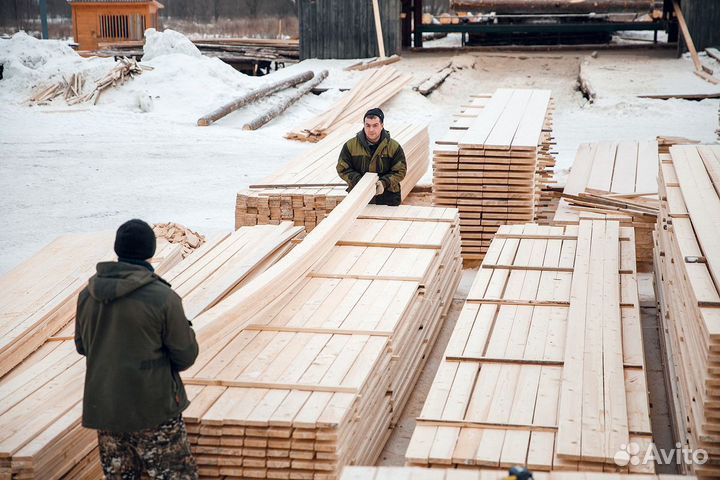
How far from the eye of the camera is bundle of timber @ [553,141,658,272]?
11586mm

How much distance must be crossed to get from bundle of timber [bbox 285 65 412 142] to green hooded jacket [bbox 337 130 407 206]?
920cm

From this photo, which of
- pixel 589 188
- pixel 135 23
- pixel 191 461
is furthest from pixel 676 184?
pixel 135 23

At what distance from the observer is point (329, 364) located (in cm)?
668

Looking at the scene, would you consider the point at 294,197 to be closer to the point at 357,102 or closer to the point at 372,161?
the point at 372,161

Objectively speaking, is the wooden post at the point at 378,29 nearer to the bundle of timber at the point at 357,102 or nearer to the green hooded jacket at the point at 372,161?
the bundle of timber at the point at 357,102

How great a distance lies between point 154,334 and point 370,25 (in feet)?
83.7

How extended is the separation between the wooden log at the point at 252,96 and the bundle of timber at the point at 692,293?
12689 mm

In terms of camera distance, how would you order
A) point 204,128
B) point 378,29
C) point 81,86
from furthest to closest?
point 378,29
point 81,86
point 204,128

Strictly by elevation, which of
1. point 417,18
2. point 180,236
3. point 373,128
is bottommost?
point 180,236

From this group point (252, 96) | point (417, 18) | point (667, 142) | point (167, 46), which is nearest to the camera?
point (667, 142)

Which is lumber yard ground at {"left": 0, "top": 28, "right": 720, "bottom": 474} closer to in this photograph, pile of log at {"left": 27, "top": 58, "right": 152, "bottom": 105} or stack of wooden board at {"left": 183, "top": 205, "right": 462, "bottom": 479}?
pile of log at {"left": 27, "top": 58, "right": 152, "bottom": 105}

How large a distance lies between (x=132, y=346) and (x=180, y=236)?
652 cm

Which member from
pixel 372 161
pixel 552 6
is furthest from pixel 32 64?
pixel 372 161

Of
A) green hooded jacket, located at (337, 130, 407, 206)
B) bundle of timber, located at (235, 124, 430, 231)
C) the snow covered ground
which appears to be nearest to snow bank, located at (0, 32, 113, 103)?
the snow covered ground
